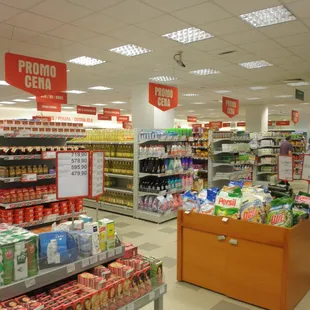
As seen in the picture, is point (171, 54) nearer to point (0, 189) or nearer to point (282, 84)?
point (0, 189)

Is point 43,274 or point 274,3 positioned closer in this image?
point 43,274

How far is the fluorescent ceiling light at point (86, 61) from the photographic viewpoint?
25.8 ft

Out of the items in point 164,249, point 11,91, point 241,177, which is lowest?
point 164,249

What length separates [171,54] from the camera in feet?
23.8

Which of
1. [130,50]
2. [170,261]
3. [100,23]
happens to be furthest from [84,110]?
[170,261]

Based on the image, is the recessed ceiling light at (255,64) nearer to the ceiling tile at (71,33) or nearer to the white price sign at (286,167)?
the white price sign at (286,167)

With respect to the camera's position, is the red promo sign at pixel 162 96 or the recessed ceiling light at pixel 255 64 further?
the recessed ceiling light at pixel 255 64

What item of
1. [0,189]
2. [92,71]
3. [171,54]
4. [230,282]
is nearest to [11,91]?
[92,71]

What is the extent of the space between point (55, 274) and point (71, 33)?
486 cm

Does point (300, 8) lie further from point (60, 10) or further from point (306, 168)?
point (60, 10)

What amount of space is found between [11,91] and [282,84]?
410 inches

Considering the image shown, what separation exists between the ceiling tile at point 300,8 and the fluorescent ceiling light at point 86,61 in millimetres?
4626

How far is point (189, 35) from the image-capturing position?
6020 mm


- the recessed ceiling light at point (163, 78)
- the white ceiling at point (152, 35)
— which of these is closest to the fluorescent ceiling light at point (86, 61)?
the white ceiling at point (152, 35)
